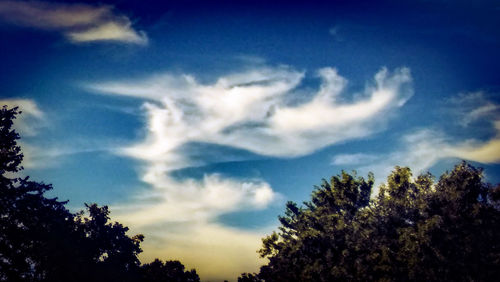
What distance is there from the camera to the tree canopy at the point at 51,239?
25.6m

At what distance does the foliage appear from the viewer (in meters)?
25.6

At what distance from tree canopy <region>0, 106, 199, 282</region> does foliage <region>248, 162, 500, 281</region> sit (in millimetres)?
24690

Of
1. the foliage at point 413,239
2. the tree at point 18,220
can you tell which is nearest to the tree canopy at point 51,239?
the tree at point 18,220

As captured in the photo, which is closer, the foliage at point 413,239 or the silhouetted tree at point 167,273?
the foliage at point 413,239

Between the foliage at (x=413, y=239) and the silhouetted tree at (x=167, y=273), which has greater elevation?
the foliage at (x=413, y=239)

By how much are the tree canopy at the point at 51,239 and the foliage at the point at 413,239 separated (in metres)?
24.7

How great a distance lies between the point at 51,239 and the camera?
32906mm

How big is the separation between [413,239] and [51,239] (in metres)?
39.1

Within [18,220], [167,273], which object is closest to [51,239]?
[18,220]

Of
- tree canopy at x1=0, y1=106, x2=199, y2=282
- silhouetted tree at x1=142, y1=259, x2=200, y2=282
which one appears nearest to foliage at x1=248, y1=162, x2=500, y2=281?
tree canopy at x1=0, y1=106, x2=199, y2=282

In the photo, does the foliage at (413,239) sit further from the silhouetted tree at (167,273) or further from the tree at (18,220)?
the silhouetted tree at (167,273)

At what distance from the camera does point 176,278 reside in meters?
65.3

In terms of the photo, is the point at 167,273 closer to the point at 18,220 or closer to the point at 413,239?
the point at 18,220

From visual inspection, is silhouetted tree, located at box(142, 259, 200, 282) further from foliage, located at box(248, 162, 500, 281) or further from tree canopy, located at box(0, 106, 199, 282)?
foliage, located at box(248, 162, 500, 281)
